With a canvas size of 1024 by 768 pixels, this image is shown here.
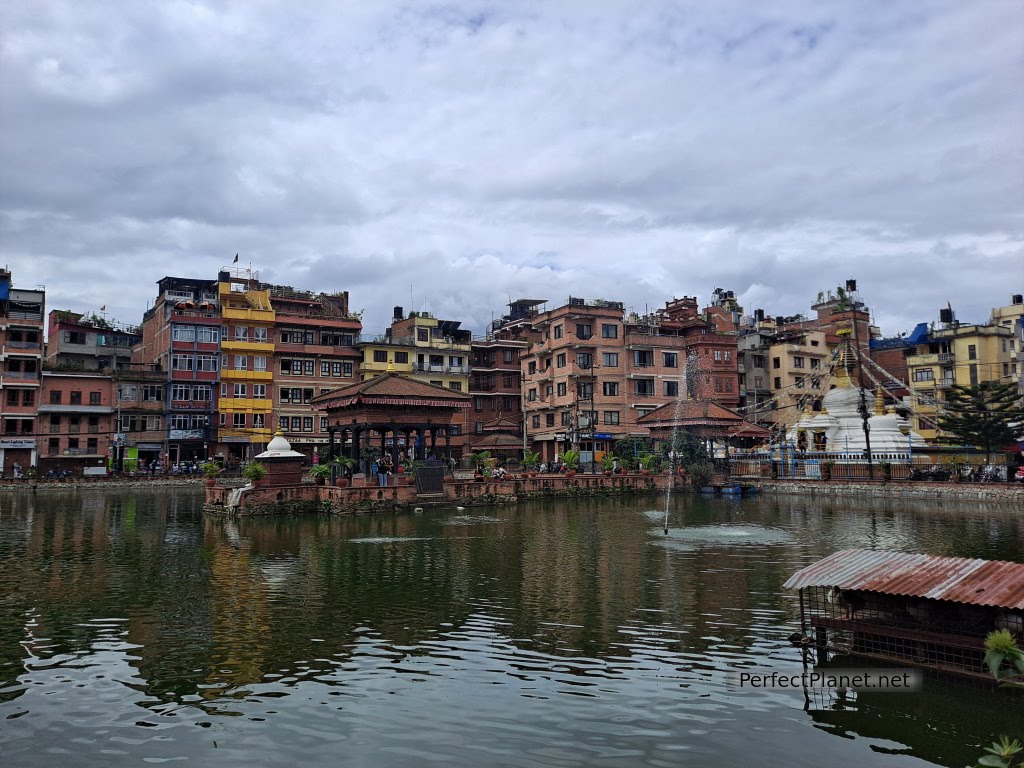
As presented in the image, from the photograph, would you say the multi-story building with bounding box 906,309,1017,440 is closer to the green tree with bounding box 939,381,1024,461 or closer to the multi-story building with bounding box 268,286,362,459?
the green tree with bounding box 939,381,1024,461

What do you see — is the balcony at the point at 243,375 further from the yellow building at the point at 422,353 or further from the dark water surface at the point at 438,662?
the dark water surface at the point at 438,662

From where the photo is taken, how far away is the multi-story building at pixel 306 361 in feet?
263

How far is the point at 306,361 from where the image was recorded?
3223 inches

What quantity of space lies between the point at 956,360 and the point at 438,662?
76274mm

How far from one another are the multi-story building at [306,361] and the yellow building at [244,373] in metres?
1.06

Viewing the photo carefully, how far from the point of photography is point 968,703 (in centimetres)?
1100

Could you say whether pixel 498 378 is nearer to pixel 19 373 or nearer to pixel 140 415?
pixel 140 415

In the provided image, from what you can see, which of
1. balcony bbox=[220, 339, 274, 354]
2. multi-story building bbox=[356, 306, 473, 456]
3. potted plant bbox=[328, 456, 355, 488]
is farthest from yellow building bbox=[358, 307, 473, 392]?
potted plant bbox=[328, 456, 355, 488]

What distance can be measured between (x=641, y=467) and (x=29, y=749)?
5184 cm

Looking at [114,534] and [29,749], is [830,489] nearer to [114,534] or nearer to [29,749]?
[114,534]

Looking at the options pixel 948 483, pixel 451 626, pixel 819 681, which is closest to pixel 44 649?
pixel 451 626

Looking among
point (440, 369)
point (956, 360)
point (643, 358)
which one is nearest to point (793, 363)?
point (956, 360)

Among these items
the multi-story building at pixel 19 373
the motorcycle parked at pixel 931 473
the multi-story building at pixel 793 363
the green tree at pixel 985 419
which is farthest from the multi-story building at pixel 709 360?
the multi-story building at pixel 19 373

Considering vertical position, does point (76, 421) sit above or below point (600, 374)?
below
